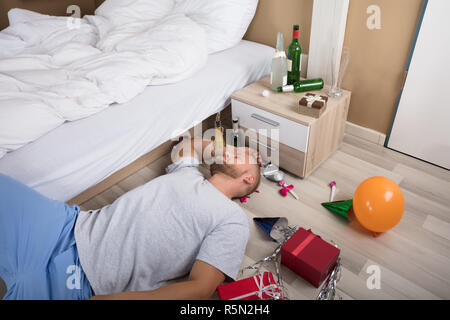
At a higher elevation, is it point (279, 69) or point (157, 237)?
point (279, 69)

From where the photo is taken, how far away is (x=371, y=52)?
186 centimetres

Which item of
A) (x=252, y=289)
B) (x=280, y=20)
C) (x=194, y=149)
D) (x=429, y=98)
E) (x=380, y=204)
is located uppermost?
(x=280, y=20)

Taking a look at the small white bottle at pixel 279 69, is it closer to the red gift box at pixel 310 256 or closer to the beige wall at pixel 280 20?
the beige wall at pixel 280 20

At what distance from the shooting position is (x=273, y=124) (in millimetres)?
1747

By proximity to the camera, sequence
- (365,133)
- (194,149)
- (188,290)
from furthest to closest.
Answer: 1. (365,133)
2. (194,149)
3. (188,290)

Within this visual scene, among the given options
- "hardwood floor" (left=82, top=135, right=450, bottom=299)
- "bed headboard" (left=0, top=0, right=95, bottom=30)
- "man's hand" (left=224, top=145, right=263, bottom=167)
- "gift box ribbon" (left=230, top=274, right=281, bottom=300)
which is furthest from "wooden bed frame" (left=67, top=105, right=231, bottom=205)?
"bed headboard" (left=0, top=0, right=95, bottom=30)

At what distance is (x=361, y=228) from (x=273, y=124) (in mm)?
686

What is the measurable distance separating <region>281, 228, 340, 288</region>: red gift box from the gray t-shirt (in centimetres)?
26

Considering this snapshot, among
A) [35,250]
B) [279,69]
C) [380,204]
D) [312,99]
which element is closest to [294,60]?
[279,69]

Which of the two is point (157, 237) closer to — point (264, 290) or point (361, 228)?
point (264, 290)

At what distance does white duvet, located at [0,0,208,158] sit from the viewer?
1395 mm

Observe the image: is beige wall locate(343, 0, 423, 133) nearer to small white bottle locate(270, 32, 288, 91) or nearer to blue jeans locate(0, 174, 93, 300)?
small white bottle locate(270, 32, 288, 91)

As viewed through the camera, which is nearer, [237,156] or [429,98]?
[237,156]

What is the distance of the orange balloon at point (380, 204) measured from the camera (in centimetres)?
136
